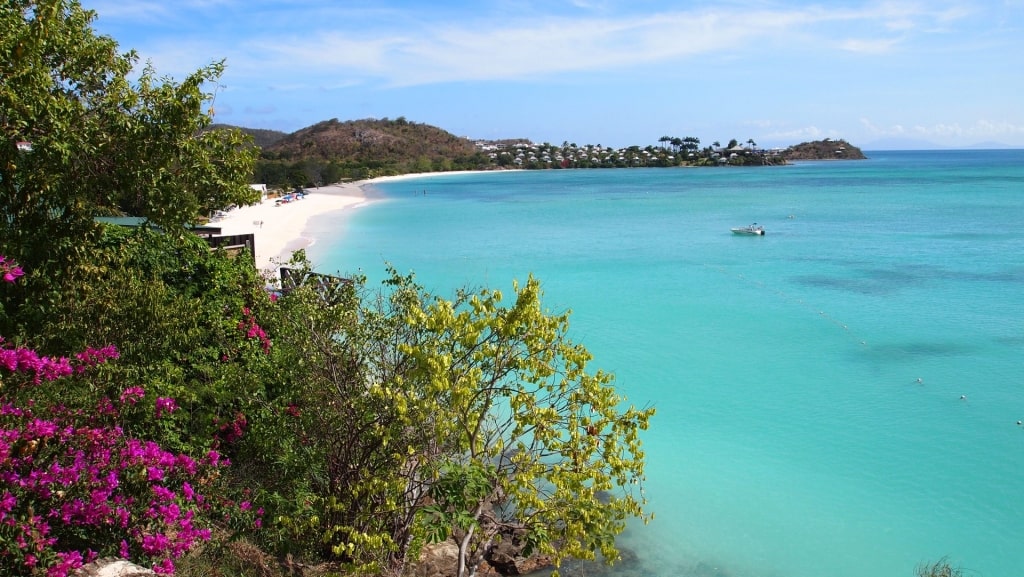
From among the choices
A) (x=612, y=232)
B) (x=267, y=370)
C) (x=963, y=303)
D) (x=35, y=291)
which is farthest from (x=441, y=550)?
(x=612, y=232)

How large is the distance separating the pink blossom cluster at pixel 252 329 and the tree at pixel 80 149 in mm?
1586

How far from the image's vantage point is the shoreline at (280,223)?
28703mm

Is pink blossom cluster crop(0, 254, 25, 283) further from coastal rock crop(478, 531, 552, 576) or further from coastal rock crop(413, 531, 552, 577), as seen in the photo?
coastal rock crop(478, 531, 552, 576)

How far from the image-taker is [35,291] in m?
6.90

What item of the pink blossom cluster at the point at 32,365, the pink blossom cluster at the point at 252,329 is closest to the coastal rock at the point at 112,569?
the pink blossom cluster at the point at 32,365

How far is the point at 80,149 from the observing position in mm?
6676

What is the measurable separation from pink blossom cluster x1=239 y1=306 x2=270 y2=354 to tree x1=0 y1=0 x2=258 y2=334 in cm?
159

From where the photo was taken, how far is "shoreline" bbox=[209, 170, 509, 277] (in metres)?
28.7

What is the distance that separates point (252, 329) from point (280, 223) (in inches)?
1373

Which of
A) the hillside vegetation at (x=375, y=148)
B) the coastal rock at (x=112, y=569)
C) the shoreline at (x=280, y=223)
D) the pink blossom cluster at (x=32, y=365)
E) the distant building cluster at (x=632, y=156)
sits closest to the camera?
the coastal rock at (x=112, y=569)

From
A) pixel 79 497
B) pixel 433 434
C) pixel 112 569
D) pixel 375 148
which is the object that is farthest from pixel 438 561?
pixel 375 148

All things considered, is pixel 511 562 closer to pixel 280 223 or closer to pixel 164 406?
pixel 164 406

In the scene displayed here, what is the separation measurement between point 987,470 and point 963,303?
1279cm

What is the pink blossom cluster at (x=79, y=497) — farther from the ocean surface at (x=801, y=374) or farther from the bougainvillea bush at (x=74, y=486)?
the ocean surface at (x=801, y=374)
